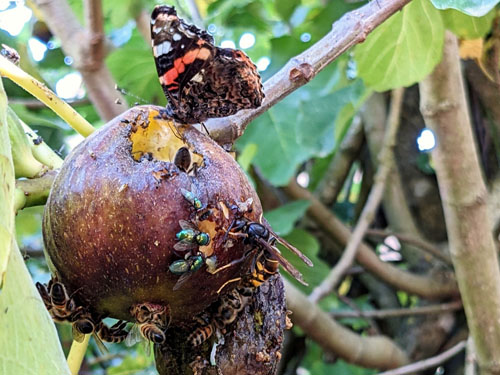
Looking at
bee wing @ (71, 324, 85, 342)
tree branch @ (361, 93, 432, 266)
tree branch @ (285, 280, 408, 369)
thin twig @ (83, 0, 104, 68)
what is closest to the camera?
bee wing @ (71, 324, 85, 342)

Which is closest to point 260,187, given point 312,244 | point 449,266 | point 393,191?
point 312,244

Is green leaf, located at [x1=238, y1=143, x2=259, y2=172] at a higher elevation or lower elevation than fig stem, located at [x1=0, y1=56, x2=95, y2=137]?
lower

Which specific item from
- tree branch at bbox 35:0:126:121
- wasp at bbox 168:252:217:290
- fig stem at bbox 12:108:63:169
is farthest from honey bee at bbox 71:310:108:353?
tree branch at bbox 35:0:126:121

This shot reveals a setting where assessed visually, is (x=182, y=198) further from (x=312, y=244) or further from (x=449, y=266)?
(x=449, y=266)

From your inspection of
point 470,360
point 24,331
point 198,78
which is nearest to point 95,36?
point 198,78

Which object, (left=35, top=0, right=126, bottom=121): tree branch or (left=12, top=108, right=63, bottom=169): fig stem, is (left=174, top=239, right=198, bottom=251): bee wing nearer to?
(left=12, top=108, right=63, bottom=169): fig stem

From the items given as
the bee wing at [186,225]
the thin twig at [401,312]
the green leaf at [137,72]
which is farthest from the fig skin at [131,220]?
the thin twig at [401,312]

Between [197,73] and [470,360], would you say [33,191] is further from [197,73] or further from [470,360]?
[470,360]

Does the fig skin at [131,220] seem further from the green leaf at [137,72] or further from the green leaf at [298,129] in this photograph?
the green leaf at [137,72]
